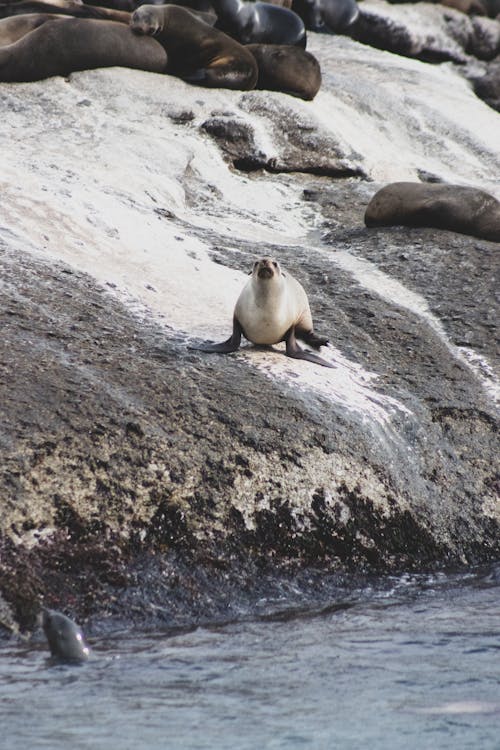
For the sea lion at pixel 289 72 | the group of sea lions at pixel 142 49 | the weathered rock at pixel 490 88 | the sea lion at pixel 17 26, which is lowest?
the weathered rock at pixel 490 88

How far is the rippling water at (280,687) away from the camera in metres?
3.14

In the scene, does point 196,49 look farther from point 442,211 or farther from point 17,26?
point 442,211

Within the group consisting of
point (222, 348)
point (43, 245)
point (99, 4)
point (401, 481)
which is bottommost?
point (401, 481)

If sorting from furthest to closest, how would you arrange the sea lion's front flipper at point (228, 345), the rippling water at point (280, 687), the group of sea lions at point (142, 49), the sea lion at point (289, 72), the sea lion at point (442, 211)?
the sea lion at point (289, 72), the group of sea lions at point (142, 49), the sea lion at point (442, 211), the sea lion's front flipper at point (228, 345), the rippling water at point (280, 687)

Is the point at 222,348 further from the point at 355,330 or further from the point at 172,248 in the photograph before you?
the point at 172,248

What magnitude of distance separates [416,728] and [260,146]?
8.96 m

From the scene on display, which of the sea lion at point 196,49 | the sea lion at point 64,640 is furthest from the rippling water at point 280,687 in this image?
the sea lion at point 196,49

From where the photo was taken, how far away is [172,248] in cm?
779

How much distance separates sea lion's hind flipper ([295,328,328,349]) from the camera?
6.68 metres

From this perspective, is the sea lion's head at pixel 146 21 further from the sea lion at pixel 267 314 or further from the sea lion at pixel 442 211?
the sea lion at pixel 267 314

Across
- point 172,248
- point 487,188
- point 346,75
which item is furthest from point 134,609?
point 346,75

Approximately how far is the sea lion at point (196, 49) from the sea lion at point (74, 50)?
23 cm

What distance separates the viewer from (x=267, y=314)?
631cm

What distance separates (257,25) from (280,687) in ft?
39.4
